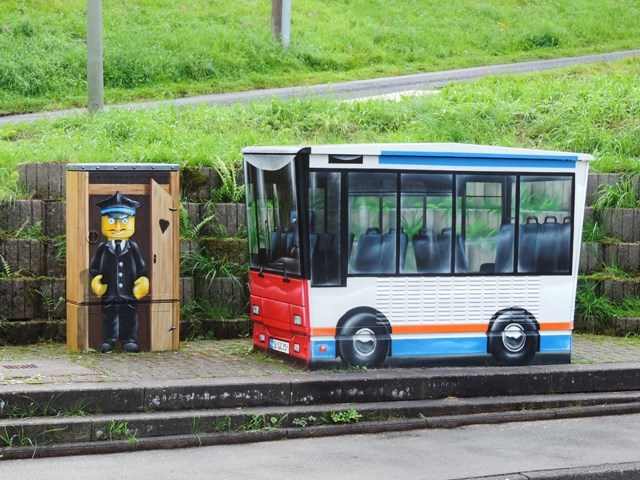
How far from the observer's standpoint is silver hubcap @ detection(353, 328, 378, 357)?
33.6ft

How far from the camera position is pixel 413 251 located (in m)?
10.4

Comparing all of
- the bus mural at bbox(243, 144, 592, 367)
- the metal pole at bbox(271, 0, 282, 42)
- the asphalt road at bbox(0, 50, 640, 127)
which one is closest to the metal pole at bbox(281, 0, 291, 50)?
the metal pole at bbox(271, 0, 282, 42)

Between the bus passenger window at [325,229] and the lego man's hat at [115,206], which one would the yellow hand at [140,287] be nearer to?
the lego man's hat at [115,206]

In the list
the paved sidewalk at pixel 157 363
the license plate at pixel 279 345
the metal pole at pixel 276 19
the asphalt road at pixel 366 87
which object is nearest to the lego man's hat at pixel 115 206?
the paved sidewalk at pixel 157 363

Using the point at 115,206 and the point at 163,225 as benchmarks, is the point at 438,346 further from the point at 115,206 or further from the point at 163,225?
the point at 115,206

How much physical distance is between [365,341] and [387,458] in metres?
2.07

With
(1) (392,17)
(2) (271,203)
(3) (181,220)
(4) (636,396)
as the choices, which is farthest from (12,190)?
(1) (392,17)

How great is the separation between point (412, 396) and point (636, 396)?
2.25 metres

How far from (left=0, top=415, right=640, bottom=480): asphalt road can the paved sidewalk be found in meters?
1.16

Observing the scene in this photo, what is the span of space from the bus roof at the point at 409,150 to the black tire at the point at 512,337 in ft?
5.04

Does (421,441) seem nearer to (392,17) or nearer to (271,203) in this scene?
(271,203)

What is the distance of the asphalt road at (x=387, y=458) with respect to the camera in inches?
307

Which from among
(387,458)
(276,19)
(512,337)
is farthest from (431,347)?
(276,19)

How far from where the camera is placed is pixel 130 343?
35.4 ft
